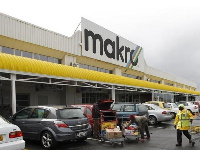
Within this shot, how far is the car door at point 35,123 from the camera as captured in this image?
8.78 m

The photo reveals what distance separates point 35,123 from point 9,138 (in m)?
2.64

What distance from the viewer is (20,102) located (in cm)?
1850

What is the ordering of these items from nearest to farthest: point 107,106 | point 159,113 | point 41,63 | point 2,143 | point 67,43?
point 2,143, point 107,106, point 41,63, point 159,113, point 67,43

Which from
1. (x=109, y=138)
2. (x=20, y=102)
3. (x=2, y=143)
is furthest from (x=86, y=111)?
(x=20, y=102)

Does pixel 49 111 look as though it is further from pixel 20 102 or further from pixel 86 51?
pixel 86 51

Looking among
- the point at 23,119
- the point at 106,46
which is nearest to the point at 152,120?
the point at 23,119

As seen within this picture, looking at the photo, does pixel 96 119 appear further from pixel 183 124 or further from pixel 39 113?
pixel 183 124

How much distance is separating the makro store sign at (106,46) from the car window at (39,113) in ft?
49.5

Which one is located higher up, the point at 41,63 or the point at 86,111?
the point at 41,63

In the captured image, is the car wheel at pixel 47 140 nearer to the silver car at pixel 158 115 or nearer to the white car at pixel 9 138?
the white car at pixel 9 138

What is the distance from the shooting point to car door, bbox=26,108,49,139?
8778 millimetres

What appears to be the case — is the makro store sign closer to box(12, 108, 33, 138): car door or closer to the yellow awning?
the yellow awning

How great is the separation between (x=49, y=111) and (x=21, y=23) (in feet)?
37.9

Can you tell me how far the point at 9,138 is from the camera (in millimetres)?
6230
